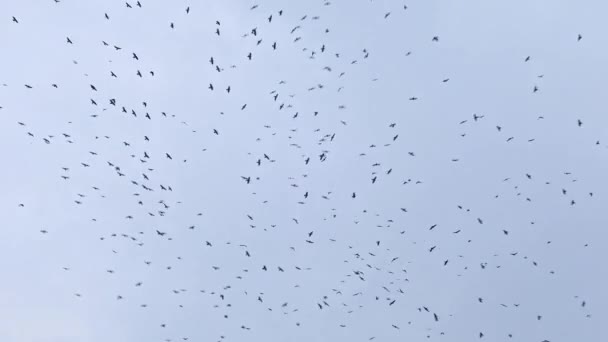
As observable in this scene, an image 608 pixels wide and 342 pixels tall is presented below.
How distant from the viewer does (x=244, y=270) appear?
49281 mm

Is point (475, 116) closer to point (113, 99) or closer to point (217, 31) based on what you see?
point (217, 31)

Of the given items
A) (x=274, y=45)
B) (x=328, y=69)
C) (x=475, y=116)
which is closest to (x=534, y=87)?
(x=475, y=116)

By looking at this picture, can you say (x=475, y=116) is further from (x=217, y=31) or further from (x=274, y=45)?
(x=217, y=31)

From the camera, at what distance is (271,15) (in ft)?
127

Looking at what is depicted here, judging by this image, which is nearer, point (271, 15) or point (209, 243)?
point (271, 15)

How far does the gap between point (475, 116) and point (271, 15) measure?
46.1ft

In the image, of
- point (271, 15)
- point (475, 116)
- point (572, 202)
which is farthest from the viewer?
point (572, 202)

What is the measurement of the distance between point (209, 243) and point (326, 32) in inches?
641

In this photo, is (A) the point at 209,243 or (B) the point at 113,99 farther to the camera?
(A) the point at 209,243

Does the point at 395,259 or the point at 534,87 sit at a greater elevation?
the point at 534,87

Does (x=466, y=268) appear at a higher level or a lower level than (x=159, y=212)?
lower

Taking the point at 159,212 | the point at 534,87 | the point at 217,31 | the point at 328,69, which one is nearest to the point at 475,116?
the point at 534,87

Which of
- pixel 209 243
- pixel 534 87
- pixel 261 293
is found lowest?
pixel 261 293

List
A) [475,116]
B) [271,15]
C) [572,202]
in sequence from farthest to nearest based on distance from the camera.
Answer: [572,202] < [475,116] < [271,15]
